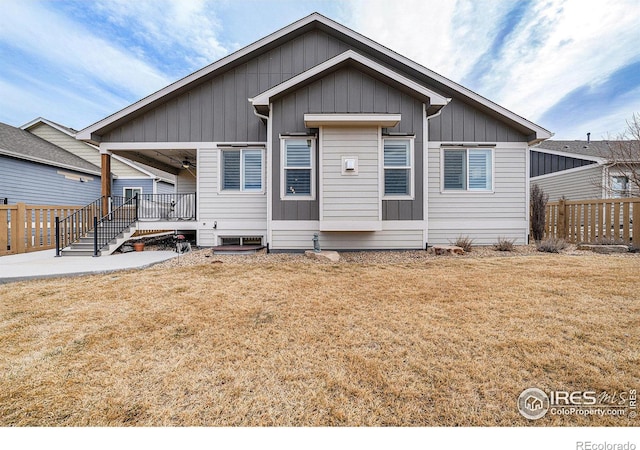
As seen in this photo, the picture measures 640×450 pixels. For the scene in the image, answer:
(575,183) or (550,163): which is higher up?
(550,163)

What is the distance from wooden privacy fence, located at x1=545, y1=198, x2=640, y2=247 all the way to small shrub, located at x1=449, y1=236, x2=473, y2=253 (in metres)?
3.23

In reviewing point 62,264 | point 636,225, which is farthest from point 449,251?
point 62,264

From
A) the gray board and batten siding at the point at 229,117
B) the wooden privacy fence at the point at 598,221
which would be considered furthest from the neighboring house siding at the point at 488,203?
the wooden privacy fence at the point at 598,221

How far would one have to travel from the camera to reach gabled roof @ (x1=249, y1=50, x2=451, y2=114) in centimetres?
632

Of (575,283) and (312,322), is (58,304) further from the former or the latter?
(575,283)

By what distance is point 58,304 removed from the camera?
3.41 metres

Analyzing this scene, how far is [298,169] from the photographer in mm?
6770

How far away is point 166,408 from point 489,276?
4.82m

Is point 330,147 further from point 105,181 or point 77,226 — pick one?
point 77,226

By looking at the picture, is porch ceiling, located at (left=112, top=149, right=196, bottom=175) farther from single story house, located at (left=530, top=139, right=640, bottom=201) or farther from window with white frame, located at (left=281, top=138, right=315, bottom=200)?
single story house, located at (left=530, top=139, right=640, bottom=201)

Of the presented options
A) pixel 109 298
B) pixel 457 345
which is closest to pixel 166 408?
pixel 457 345

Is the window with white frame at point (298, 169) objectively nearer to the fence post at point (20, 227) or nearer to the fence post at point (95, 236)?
the fence post at point (95, 236)

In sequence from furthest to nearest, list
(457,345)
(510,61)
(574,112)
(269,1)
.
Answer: (574,112), (510,61), (269,1), (457,345)

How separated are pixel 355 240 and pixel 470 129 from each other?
4.92 metres
